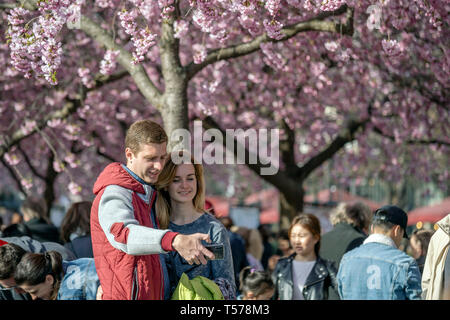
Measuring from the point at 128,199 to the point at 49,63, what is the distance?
9.41ft

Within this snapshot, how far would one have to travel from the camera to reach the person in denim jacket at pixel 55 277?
4895 mm

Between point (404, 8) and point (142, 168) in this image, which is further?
point (404, 8)

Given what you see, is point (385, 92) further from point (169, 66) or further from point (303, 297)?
point (303, 297)

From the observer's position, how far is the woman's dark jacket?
19.3ft

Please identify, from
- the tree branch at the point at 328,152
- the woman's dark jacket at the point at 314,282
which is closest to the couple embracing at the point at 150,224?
the woman's dark jacket at the point at 314,282

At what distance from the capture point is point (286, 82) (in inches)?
A: 493

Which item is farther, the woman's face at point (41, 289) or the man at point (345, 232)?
the man at point (345, 232)

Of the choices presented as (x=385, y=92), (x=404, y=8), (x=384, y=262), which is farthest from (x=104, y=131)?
(x=384, y=262)

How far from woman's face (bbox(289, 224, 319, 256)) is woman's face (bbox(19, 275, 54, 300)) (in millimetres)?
2183

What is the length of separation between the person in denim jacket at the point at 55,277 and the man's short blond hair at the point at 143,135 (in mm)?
1416

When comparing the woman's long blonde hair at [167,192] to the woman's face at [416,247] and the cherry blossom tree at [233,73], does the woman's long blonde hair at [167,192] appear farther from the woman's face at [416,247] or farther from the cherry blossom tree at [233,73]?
the woman's face at [416,247]

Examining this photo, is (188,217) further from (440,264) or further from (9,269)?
(440,264)

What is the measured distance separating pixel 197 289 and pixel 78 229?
2.95 meters

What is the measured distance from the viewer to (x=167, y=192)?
14.0 feet
